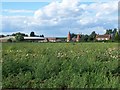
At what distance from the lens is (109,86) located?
17.9 feet

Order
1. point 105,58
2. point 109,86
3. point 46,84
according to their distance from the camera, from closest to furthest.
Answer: point 109,86, point 46,84, point 105,58

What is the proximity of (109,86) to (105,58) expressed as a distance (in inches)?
132

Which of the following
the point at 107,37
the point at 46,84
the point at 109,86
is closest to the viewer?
the point at 109,86

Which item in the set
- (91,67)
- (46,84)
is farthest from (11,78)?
(91,67)

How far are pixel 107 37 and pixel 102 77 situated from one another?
74.4ft

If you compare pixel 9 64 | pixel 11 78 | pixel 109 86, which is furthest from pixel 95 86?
pixel 9 64

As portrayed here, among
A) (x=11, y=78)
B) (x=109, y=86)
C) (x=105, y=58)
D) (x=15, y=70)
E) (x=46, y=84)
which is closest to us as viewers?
(x=109, y=86)

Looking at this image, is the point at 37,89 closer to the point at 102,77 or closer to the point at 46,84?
the point at 46,84

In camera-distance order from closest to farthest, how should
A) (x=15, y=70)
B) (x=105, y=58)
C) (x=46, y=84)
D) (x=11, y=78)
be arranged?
1. (x=46, y=84)
2. (x=11, y=78)
3. (x=15, y=70)
4. (x=105, y=58)

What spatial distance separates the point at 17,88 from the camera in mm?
5914

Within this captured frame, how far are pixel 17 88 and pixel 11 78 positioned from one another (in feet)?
1.75

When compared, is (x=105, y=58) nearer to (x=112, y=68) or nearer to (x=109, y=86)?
(x=112, y=68)

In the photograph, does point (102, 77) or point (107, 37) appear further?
point (107, 37)

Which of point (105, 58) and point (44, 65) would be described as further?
point (105, 58)
